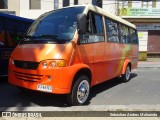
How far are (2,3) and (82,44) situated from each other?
18754 mm

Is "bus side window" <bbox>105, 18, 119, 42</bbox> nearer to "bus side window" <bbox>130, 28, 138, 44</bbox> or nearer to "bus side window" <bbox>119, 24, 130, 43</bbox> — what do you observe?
"bus side window" <bbox>119, 24, 130, 43</bbox>

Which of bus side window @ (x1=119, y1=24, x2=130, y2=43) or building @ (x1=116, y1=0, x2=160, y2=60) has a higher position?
building @ (x1=116, y1=0, x2=160, y2=60)

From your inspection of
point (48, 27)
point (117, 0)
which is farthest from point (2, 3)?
point (48, 27)

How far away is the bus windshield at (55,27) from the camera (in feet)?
18.7

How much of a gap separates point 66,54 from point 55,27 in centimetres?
95

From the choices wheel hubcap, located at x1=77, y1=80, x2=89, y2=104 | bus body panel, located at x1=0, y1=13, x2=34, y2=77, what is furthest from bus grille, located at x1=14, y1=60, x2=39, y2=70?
bus body panel, located at x1=0, y1=13, x2=34, y2=77

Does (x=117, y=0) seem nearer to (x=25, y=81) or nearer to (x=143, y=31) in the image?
(x=143, y=31)

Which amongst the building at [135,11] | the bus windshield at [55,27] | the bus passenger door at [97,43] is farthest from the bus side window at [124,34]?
the building at [135,11]

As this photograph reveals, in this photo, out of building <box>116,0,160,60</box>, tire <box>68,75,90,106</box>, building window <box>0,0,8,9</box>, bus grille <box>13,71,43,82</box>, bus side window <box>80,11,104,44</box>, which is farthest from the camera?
building window <box>0,0,8,9</box>

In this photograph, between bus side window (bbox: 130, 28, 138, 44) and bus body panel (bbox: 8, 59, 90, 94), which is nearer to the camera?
bus body panel (bbox: 8, 59, 90, 94)

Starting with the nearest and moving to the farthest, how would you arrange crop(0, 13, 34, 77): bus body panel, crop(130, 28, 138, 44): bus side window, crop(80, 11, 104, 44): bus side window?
1. crop(80, 11, 104, 44): bus side window
2. crop(0, 13, 34, 77): bus body panel
3. crop(130, 28, 138, 44): bus side window

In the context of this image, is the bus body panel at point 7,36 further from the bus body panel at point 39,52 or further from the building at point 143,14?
the building at point 143,14

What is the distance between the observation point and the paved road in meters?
5.89

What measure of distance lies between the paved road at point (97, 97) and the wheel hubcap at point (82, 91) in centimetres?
21
